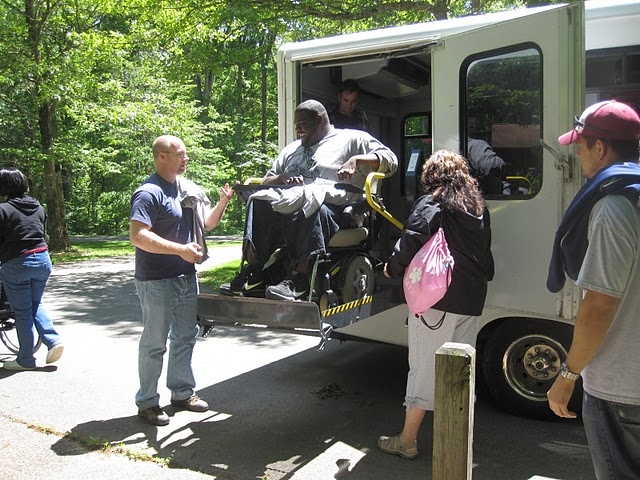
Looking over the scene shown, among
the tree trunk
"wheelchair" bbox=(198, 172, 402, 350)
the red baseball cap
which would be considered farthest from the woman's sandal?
the tree trunk

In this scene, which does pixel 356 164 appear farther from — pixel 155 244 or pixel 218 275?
pixel 218 275

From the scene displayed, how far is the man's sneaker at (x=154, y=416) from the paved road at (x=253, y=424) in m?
0.05

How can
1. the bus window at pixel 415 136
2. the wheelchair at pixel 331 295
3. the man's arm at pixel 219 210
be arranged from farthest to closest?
the bus window at pixel 415 136 → the man's arm at pixel 219 210 → the wheelchair at pixel 331 295

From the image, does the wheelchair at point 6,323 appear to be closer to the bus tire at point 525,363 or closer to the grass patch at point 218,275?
the grass patch at point 218,275

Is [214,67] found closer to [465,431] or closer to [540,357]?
[540,357]

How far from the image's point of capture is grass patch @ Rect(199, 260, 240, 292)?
11183 mm

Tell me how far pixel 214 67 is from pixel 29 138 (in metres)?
8.76

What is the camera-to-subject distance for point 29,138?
1900 centimetres

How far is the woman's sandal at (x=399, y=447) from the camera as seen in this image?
12.9 ft

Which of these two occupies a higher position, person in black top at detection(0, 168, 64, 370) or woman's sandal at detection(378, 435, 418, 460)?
person in black top at detection(0, 168, 64, 370)

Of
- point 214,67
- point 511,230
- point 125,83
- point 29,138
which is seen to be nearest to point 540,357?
point 511,230

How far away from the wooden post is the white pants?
1427 mm

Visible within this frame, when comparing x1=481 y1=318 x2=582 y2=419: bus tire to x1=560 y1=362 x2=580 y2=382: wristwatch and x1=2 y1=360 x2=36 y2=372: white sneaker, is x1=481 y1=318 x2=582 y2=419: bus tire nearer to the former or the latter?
x1=560 y1=362 x2=580 y2=382: wristwatch

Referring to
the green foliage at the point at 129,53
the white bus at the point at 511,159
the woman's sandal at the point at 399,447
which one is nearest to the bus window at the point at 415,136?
the white bus at the point at 511,159
